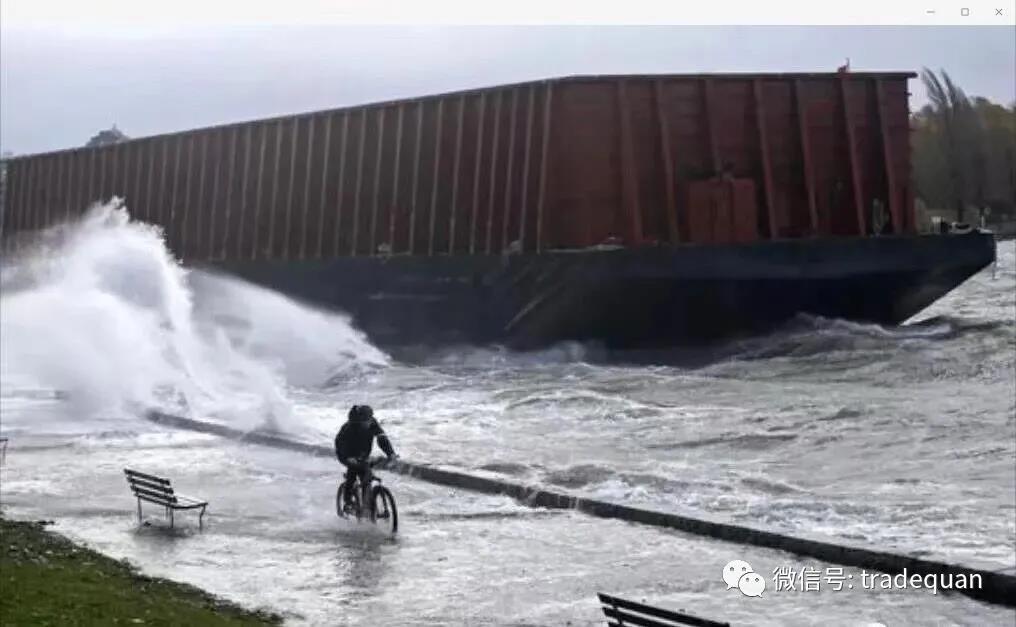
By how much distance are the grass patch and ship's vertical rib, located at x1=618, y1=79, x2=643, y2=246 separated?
16433 mm

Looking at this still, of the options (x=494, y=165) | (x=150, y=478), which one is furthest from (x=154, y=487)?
(x=494, y=165)

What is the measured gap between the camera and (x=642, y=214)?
84.7 ft

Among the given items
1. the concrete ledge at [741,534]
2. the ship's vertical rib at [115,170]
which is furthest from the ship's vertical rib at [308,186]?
the concrete ledge at [741,534]

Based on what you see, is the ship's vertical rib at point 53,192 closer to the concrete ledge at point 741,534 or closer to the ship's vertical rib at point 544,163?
the ship's vertical rib at point 544,163

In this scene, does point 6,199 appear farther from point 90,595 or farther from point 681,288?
point 90,595

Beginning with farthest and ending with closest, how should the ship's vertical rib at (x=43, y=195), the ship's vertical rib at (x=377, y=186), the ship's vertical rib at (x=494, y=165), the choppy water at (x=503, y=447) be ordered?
the ship's vertical rib at (x=43, y=195)
the ship's vertical rib at (x=377, y=186)
the ship's vertical rib at (x=494, y=165)
the choppy water at (x=503, y=447)

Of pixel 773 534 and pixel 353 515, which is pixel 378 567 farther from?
pixel 773 534

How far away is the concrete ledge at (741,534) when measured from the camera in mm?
8328

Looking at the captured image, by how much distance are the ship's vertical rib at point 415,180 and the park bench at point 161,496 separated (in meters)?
17.1

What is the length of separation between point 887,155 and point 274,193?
1427 cm

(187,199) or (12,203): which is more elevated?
(12,203)

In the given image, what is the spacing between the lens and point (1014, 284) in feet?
122

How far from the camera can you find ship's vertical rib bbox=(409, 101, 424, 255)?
29031 mm

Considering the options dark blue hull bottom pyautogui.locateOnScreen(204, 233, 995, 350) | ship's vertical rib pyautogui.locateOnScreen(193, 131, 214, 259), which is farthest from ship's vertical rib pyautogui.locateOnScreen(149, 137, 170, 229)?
dark blue hull bottom pyautogui.locateOnScreen(204, 233, 995, 350)
